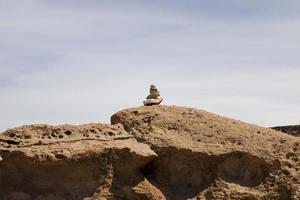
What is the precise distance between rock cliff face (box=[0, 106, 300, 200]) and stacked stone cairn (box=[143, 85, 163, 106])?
39.4 inches

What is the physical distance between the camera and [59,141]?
51.9 ft

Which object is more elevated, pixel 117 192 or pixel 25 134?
pixel 25 134

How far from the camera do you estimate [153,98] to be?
57.4ft

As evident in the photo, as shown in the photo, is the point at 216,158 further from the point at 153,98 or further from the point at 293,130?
the point at 293,130

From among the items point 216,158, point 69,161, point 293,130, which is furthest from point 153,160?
point 293,130

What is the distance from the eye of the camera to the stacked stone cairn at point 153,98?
17359 millimetres

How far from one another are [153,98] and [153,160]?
7.31ft

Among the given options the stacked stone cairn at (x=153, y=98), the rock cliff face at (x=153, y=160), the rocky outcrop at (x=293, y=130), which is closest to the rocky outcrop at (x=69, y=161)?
the rock cliff face at (x=153, y=160)

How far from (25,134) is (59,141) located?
93cm

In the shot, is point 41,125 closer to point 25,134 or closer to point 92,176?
point 25,134

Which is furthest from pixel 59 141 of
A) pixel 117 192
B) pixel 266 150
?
pixel 266 150

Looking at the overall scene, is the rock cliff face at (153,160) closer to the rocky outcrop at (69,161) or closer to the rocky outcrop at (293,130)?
the rocky outcrop at (69,161)

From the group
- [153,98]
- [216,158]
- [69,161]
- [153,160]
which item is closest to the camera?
[216,158]

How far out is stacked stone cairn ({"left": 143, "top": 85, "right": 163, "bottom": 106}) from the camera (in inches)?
683
